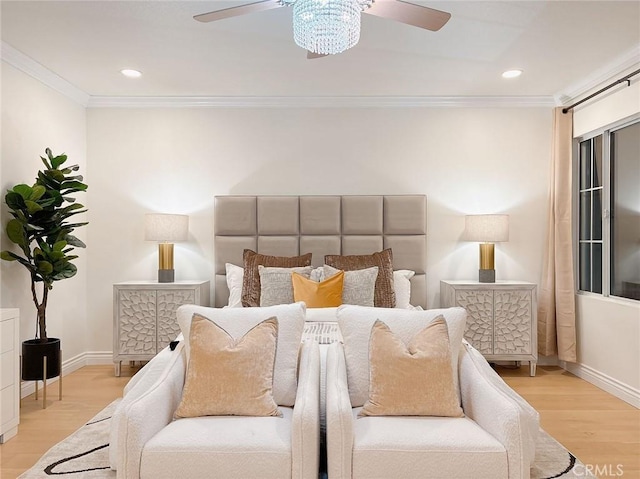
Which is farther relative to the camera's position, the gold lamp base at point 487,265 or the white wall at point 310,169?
the white wall at point 310,169

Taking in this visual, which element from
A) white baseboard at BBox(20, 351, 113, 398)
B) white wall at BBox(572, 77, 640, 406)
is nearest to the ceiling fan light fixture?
white wall at BBox(572, 77, 640, 406)

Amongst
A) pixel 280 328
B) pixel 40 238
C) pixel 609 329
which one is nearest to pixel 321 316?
pixel 280 328

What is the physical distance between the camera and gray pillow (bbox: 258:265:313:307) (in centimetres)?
422

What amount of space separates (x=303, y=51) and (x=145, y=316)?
263 centimetres

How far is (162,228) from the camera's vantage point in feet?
15.5

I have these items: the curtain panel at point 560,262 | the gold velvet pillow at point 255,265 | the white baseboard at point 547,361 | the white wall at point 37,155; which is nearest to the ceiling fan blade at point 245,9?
the white wall at point 37,155

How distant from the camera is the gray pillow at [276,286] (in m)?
4.22

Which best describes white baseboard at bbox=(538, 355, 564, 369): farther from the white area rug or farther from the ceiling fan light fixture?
the ceiling fan light fixture

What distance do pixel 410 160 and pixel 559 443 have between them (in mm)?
2852

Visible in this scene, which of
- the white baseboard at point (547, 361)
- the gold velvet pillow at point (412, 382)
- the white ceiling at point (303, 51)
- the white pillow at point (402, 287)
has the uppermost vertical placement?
the white ceiling at point (303, 51)

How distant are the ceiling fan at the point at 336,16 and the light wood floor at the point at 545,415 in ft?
8.09

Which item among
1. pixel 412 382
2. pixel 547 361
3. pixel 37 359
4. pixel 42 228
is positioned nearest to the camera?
pixel 412 382

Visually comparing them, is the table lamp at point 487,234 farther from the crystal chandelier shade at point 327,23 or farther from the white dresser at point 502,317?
the crystal chandelier shade at point 327,23

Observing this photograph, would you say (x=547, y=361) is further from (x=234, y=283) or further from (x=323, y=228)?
(x=234, y=283)
